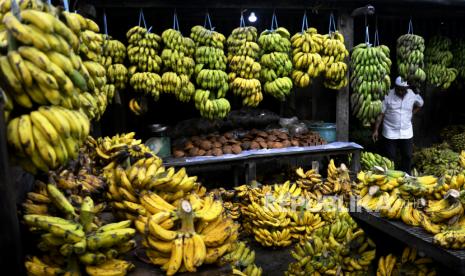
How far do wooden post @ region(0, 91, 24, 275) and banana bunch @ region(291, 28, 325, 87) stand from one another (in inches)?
184

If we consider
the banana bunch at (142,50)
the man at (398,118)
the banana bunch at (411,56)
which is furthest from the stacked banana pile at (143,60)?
the banana bunch at (411,56)

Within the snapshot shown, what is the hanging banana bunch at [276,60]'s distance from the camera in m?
5.46

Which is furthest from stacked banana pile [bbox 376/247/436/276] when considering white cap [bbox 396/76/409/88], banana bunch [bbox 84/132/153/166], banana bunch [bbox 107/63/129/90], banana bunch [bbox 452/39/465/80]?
banana bunch [bbox 452/39/465/80]

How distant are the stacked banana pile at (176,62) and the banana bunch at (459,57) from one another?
551cm

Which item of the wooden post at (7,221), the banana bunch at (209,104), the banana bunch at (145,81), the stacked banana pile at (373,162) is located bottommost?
the stacked banana pile at (373,162)

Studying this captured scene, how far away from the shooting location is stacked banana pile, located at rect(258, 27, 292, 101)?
546 centimetres

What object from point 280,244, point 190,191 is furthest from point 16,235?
point 280,244

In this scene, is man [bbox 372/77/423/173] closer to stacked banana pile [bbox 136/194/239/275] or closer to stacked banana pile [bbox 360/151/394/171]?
stacked banana pile [bbox 360/151/394/171]

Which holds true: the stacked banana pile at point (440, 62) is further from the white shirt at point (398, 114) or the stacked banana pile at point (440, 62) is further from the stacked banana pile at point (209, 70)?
the stacked banana pile at point (209, 70)

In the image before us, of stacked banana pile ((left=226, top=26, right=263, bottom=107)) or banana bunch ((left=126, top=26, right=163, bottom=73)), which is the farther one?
stacked banana pile ((left=226, top=26, right=263, bottom=107))

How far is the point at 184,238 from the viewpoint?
197 cm

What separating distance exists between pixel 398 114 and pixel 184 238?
18.7ft

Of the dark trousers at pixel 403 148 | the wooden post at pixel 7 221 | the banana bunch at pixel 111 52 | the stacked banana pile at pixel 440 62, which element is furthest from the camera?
the stacked banana pile at pixel 440 62

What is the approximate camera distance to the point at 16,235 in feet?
5.51
